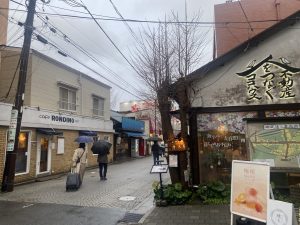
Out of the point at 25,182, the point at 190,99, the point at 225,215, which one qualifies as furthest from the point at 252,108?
the point at 25,182

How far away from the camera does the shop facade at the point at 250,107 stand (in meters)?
10.7

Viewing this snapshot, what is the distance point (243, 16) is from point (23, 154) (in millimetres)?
15245

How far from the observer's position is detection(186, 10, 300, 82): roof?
36.1 ft

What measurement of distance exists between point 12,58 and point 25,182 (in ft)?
22.6

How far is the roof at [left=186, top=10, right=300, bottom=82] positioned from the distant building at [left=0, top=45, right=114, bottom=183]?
8877 mm

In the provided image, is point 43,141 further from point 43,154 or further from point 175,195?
point 175,195

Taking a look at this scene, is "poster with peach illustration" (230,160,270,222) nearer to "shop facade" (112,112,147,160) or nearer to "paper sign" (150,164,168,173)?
"paper sign" (150,164,168,173)

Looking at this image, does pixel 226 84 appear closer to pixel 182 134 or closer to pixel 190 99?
pixel 190 99

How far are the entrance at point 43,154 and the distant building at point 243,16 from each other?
11.4 meters

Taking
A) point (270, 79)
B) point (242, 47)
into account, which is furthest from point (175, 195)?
point (242, 47)

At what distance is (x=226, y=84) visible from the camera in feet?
37.6

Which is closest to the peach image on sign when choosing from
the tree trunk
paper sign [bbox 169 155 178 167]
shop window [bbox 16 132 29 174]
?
paper sign [bbox 169 155 178 167]

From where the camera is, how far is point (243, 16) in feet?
72.2

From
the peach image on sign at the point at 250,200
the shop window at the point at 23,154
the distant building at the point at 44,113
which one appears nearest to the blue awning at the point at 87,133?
the distant building at the point at 44,113
